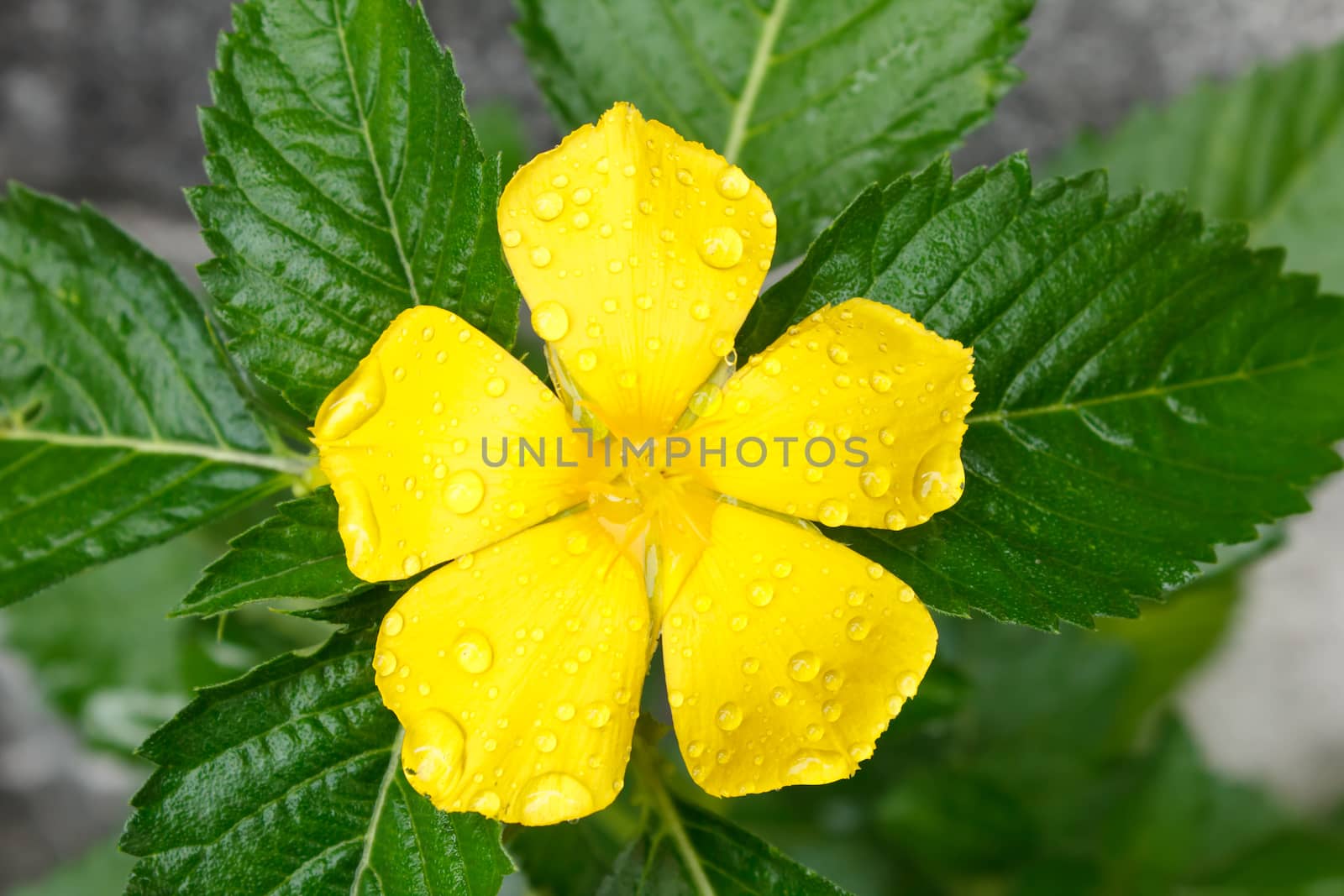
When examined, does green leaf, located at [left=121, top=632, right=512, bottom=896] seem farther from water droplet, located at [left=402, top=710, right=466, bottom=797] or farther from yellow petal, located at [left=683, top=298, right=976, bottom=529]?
yellow petal, located at [left=683, top=298, right=976, bottom=529]

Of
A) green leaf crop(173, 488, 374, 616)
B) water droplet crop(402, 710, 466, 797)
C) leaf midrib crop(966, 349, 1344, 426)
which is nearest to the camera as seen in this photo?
water droplet crop(402, 710, 466, 797)

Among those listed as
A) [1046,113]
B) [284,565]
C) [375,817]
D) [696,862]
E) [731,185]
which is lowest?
[696,862]

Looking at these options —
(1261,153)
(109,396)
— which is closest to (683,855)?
(109,396)

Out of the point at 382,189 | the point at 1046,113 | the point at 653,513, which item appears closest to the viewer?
the point at 653,513

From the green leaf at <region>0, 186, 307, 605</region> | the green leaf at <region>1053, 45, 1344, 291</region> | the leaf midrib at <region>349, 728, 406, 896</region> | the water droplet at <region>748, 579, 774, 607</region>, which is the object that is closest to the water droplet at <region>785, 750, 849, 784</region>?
the water droplet at <region>748, 579, 774, 607</region>

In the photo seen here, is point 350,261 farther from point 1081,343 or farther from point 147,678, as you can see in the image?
point 147,678

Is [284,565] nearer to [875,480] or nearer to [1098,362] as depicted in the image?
[875,480]

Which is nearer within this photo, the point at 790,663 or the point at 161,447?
the point at 790,663
